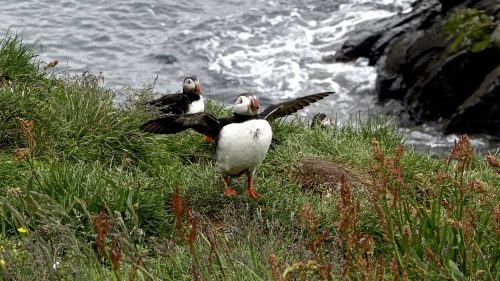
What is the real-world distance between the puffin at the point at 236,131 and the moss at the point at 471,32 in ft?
27.9

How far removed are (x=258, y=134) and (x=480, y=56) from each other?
8.69 metres

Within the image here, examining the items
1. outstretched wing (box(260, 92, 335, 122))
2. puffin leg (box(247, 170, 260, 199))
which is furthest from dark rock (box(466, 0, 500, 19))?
puffin leg (box(247, 170, 260, 199))

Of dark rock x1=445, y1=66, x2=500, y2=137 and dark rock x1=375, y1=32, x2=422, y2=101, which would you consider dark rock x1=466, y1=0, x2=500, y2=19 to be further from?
dark rock x1=445, y1=66, x2=500, y2=137

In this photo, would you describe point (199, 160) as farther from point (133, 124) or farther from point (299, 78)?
point (299, 78)

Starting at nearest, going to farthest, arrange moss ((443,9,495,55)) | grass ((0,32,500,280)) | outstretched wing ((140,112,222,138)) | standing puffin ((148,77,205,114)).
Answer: grass ((0,32,500,280)), outstretched wing ((140,112,222,138)), standing puffin ((148,77,205,114)), moss ((443,9,495,55))

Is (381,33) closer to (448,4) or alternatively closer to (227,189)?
(448,4)

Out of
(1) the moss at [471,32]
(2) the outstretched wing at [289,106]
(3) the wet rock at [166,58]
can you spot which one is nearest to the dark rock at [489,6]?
(1) the moss at [471,32]

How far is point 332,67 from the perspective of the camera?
1747cm

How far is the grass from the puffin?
0.23m

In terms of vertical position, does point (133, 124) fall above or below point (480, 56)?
→ above

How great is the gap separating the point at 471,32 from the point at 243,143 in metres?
9.08

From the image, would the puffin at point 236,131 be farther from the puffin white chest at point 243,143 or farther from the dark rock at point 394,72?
the dark rock at point 394,72

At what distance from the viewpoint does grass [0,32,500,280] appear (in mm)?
4535

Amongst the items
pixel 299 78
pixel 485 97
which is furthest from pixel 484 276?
pixel 299 78
